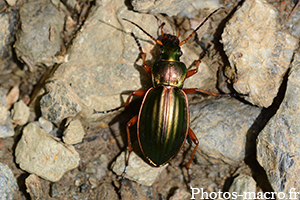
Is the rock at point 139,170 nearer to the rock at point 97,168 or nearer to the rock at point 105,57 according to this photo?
the rock at point 97,168

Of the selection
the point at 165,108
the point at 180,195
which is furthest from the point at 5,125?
the point at 180,195

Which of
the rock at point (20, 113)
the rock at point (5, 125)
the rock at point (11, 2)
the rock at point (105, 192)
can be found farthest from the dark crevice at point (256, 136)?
the rock at point (11, 2)

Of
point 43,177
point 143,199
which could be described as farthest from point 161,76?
point 43,177

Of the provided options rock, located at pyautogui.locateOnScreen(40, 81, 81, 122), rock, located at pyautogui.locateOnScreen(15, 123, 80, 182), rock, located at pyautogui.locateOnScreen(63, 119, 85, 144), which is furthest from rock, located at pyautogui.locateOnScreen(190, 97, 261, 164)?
rock, located at pyautogui.locateOnScreen(15, 123, 80, 182)

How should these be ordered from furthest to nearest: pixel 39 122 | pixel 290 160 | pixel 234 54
Answer: pixel 39 122 → pixel 234 54 → pixel 290 160

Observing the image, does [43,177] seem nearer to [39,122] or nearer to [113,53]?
[39,122]

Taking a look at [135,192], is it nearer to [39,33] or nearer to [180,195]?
[180,195]
